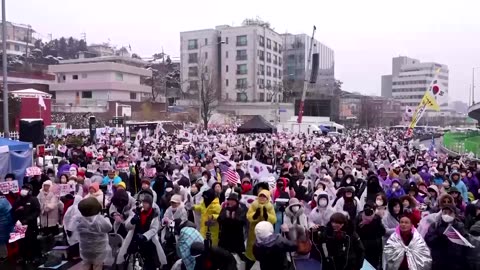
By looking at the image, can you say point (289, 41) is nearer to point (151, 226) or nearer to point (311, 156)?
point (311, 156)

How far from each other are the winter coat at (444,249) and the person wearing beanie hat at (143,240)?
3.48 m

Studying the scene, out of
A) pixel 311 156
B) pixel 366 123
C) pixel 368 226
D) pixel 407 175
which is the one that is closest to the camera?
pixel 368 226

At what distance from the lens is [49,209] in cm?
845

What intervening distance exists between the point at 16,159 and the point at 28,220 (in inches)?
223

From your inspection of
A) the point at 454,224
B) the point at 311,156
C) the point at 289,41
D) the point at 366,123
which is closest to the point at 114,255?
the point at 454,224

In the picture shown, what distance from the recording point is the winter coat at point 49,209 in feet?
27.7

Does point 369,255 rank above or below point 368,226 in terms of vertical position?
below

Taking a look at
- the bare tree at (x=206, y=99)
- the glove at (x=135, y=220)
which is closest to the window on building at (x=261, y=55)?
the bare tree at (x=206, y=99)

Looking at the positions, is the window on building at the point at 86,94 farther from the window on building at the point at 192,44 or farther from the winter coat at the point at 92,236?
the winter coat at the point at 92,236

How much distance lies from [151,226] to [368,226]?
2958 mm

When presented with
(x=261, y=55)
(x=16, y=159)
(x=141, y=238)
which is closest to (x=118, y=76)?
(x=261, y=55)

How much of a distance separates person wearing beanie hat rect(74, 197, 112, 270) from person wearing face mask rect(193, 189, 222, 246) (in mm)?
1435

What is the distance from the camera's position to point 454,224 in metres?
5.79

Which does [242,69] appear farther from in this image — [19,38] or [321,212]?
[321,212]
